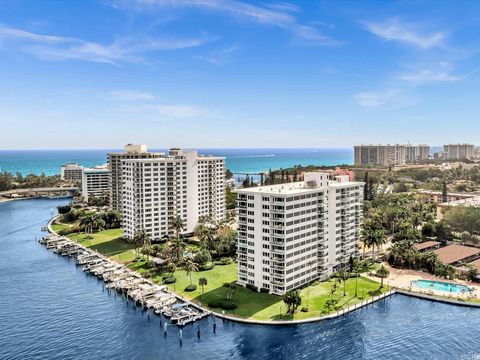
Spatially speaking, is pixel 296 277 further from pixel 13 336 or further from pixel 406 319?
pixel 13 336

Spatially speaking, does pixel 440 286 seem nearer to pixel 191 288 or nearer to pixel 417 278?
pixel 417 278

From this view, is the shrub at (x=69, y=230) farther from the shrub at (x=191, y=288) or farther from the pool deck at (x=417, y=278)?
the pool deck at (x=417, y=278)

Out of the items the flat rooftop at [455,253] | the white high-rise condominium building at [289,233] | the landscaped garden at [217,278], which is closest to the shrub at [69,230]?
the landscaped garden at [217,278]

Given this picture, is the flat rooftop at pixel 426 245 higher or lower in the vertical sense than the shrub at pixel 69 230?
lower

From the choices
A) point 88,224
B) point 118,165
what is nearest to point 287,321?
point 88,224

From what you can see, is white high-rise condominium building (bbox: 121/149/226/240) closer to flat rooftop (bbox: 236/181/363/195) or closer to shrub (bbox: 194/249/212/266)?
shrub (bbox: 194/249/212/266)

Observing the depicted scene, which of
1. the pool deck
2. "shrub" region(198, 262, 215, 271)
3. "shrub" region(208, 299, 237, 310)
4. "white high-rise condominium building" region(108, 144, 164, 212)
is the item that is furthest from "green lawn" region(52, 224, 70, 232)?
the pool deck

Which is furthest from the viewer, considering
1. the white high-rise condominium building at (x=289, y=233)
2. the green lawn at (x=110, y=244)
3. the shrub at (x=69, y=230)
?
the shrub at (x=69, y=230)

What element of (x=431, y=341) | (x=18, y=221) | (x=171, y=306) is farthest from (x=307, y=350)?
(x=18, y=221)
